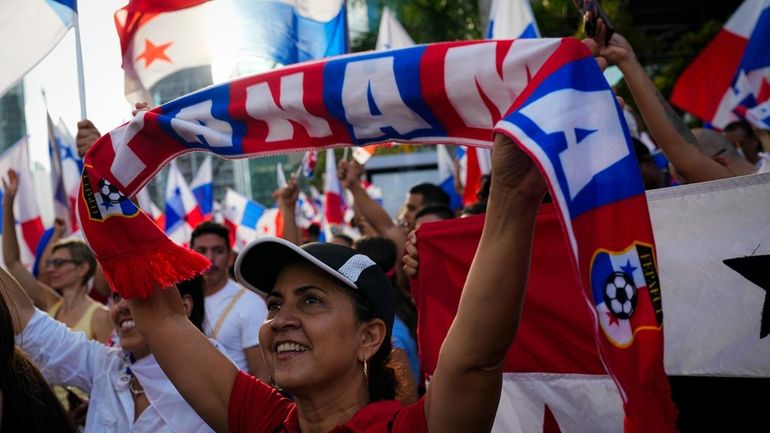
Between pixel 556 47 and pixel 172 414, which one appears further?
pixel 172 414

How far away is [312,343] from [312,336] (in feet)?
0.06

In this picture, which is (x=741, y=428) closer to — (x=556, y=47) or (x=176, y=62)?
(x=556, y=47)

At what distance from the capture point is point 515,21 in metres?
6.62

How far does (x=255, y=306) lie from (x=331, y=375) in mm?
2274

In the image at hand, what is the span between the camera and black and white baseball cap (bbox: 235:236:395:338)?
2.40 m

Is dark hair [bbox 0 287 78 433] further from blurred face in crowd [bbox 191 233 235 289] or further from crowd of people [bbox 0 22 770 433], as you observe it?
blurred face in crowd [bbox 191 233 235 289]

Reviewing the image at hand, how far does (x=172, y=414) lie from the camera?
3.16m

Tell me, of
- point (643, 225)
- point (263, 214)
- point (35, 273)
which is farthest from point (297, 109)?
point (263, 214)

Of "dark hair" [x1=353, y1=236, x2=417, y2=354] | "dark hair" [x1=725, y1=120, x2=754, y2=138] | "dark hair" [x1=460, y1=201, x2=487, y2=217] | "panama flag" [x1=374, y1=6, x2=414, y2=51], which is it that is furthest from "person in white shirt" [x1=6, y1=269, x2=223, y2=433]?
"panama flag" [x1=374, y1=6, x2=414, y2=51]

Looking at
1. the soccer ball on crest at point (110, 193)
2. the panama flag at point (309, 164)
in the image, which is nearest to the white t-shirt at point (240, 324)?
the soccer ball on crest at point (110, 193)

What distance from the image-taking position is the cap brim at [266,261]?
2400 millimetres

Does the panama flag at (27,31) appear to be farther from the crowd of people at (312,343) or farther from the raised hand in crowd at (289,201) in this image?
the raised hand in crowd at (289,201)

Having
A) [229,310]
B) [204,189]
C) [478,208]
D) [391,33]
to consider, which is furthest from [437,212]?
[204,189]

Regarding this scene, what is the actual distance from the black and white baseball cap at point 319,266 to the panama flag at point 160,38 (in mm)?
1560
